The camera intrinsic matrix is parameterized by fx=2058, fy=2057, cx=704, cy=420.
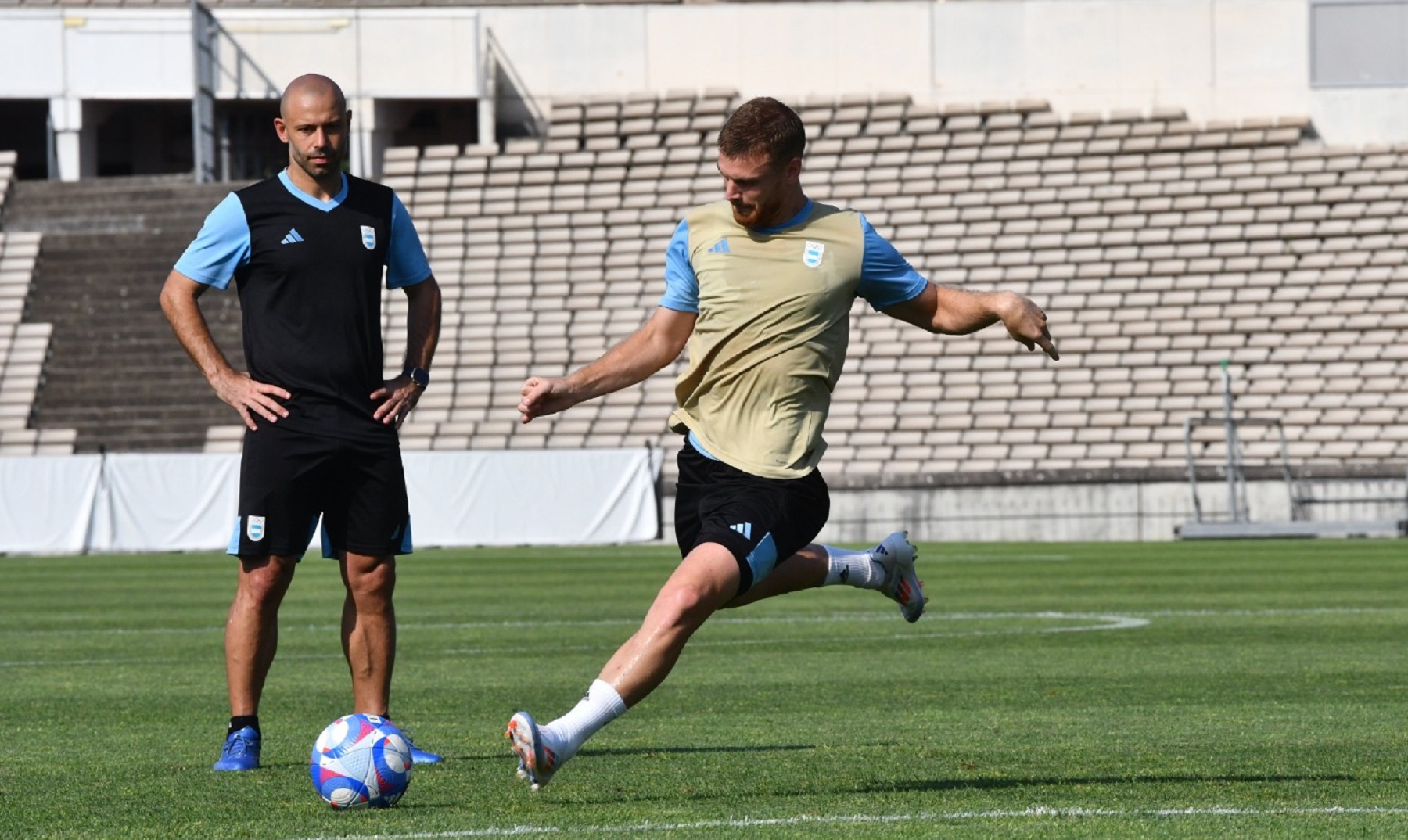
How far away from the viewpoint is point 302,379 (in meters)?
6.48

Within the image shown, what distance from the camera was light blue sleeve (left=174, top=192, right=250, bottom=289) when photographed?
648 cm

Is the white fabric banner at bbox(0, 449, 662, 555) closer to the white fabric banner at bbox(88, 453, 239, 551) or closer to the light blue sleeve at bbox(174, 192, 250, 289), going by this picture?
the white fabric banner at bbox(88, 453, 239, 551)

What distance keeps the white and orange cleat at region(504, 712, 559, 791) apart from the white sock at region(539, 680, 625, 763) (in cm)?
4

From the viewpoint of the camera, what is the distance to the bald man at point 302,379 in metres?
6.46

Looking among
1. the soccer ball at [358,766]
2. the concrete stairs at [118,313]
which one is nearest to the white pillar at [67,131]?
the concrete stairs at [118,313]

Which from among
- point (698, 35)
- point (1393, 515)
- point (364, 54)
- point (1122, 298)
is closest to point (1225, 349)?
point (1122, 298)

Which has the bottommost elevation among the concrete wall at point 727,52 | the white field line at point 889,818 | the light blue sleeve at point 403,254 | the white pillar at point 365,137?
the white field line at point 889,818

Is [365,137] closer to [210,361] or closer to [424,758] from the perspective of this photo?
[210,361]

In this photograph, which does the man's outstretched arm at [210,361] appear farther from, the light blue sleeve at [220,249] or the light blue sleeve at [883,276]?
the light blue sleeve at [883,276]

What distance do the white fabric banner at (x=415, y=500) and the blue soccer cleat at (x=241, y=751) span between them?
59.9ft

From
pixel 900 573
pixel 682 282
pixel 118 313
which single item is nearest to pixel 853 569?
pixel 900 573

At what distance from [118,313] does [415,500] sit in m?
10.1

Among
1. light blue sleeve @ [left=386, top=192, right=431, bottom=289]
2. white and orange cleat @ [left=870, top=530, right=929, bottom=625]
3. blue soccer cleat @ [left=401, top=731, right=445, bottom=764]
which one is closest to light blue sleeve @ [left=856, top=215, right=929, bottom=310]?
white and orange cleat @ [left=870, top=530, right=929, bottom=625]

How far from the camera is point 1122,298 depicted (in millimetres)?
30141
